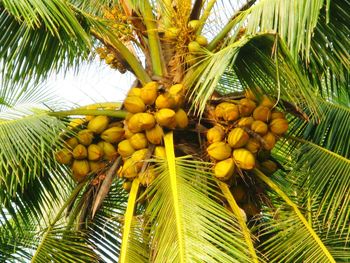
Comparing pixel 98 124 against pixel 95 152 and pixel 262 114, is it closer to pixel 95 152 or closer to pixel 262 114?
pixel 95 152

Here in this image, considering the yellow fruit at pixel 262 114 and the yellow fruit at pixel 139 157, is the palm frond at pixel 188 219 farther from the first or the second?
the yellow fruit at pixel 262 114

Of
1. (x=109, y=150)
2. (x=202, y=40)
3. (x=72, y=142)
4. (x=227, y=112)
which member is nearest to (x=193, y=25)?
(x=202, y=40)

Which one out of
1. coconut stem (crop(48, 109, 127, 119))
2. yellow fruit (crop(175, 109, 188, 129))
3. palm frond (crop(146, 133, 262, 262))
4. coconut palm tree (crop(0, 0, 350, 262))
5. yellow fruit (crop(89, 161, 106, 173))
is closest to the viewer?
palm frond (crop(146, 133, 262, 262))

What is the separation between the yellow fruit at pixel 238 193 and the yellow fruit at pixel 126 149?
29.2 inches

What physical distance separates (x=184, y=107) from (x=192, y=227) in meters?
1.07

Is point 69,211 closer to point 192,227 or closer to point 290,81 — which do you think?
point 192,227

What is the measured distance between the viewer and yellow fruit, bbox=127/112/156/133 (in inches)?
221

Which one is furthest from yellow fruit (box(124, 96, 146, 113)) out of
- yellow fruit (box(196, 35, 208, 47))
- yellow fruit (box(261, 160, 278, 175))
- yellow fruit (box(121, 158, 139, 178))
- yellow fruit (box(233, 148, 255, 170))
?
yellow fruit (box(261, 160, 278, 175))

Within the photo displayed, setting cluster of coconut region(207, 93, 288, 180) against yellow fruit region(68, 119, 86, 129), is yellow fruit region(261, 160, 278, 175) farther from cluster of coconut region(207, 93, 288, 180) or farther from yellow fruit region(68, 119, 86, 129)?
yellow fruit region(68, 119, 86, 129)

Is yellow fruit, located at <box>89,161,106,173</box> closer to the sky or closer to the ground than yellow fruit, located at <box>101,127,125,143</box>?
closer to the ground

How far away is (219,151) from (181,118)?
378 mm

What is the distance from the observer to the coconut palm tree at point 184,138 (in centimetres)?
522

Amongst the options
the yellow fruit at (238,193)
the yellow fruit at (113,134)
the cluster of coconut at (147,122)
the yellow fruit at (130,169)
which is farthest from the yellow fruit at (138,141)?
the yellow fruit at (238,193)

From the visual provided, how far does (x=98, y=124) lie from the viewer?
5.92m
